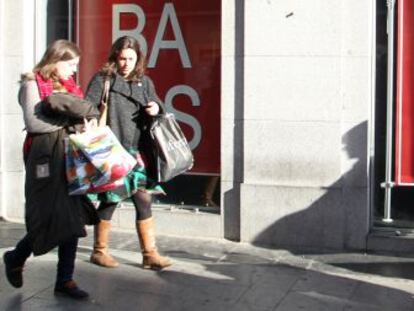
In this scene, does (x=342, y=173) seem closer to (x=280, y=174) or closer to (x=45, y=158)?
(x=280, y=174)

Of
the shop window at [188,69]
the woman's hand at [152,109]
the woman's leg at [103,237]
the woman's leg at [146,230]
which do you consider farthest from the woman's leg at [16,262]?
the shop window at [188,69]

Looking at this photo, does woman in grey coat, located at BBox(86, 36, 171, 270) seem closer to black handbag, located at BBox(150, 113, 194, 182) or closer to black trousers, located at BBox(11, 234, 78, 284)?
black handbag, located at BBox(150, 113, 194, 182)

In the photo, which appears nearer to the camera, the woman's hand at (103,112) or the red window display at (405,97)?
the woman's hand at (103,112)

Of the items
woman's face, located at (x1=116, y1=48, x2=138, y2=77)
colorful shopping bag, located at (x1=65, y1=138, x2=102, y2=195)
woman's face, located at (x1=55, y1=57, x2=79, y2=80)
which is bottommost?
colorful shopping bag, located at (x1=65, y1=138, x2=102, y2=195)

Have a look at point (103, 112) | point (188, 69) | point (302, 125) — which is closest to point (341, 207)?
point (302, 125)

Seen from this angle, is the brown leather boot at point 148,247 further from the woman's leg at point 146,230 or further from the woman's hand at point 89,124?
the woman's hand at point 89,124

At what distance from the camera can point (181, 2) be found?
7.45 metres

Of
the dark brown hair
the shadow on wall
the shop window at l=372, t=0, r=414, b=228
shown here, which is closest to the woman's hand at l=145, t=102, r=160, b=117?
the dark brown hair

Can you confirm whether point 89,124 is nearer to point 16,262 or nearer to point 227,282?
point 16,262

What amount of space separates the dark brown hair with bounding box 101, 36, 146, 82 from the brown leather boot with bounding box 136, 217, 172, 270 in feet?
3.69

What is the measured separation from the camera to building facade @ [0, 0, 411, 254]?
21.8 ft

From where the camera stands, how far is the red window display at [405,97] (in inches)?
263

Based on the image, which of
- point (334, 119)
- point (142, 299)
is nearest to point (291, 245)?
point (334, 119)

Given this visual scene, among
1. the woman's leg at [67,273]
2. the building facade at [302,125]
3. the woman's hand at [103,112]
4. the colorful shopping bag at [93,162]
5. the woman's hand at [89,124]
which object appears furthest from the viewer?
the building facade at [302,125]
